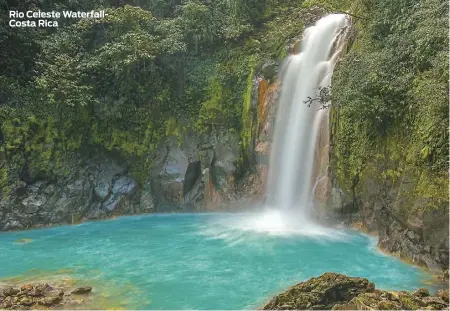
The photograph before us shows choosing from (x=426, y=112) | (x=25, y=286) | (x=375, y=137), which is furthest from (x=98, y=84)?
(x=426, y=112)

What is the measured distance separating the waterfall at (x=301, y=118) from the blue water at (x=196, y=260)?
131 cm

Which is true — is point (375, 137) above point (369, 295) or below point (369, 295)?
above

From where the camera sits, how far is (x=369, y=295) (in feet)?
22.7

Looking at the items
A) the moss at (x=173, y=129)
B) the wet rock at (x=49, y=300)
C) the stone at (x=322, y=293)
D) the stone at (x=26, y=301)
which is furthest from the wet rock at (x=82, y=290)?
the moss at (x=173, y=129)

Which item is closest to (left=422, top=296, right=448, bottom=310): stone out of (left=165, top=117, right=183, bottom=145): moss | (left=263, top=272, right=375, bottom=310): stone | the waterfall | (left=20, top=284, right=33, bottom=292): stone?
(left=263, top=272, right=375, bottom=310): stone

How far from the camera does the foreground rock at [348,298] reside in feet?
21.5

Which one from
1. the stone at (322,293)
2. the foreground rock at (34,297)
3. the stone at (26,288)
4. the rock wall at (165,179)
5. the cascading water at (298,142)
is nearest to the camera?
the stone at (322,293)

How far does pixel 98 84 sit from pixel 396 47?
11.5 metres

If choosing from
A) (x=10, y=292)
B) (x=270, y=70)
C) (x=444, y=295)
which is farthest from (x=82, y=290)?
(x=270, y=70)

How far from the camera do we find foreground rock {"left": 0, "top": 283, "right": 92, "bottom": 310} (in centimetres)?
785

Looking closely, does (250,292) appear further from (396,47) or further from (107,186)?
(107,186)

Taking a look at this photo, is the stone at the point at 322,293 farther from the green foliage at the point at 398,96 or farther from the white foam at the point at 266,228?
the white foam at the point at 266,228

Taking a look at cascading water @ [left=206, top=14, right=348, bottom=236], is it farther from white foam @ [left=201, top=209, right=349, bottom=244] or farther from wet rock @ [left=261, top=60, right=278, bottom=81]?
wet rock @ [left=261, top=60, right=278, bottom=81]

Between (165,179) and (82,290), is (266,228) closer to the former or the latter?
(165,179)
